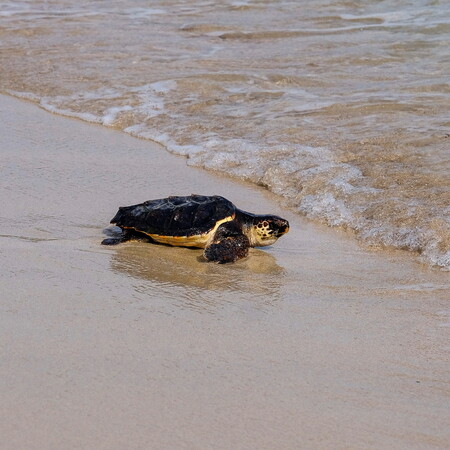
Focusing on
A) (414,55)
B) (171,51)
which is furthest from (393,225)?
(171,51)

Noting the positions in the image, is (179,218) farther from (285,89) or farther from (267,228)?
(285,89)

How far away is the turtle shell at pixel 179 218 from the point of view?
4.97 metres

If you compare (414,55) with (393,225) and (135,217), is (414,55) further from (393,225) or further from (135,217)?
(135,217)

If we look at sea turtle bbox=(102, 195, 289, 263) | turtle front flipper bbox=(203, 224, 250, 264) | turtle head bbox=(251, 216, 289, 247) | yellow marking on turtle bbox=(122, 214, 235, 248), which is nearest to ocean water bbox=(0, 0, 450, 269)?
turtle head bbox=(251, 216, 289, 247)

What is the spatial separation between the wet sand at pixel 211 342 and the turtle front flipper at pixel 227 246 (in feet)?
0.21

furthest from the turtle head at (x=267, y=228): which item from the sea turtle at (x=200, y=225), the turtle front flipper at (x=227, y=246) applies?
the turtle front flipper at (x=227, y=246)

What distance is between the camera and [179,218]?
4.99 metres

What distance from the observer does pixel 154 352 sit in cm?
333

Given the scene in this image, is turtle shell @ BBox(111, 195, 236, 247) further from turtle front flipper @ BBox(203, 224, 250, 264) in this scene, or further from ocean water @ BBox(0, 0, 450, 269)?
ocean water @ BBox(0, 0, 450, 269)

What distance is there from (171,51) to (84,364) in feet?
30.0

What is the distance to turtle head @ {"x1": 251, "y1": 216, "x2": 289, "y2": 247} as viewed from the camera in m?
5.06

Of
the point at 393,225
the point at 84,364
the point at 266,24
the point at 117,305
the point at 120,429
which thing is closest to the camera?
the point at 120,429

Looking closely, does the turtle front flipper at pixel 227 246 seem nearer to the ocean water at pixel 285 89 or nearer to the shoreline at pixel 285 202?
the shoreline at pixel 285 202

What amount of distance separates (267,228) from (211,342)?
66.2 inches
